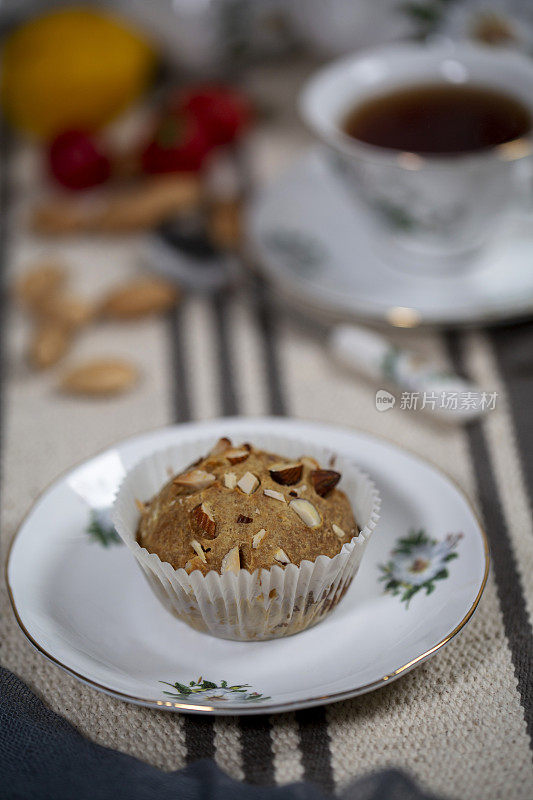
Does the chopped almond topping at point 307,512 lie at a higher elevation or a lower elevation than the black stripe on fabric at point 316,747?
higher

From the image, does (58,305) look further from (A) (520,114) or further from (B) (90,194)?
(A) (520,114)

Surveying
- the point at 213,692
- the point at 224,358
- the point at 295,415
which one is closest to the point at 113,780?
the point at 213,692

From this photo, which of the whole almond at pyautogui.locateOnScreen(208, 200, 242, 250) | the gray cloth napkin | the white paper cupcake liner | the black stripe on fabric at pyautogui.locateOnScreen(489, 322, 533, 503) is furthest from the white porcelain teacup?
the gray cloth napkin

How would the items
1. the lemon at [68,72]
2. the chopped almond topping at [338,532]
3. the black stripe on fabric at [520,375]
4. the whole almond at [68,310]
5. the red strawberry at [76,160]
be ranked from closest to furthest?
the chopped almond topping at [338,532] → the black stripe on fabric at [520,375] → the whole almond at [68,310] → the red strawberry at [76,160] → the lemon at [68,72]

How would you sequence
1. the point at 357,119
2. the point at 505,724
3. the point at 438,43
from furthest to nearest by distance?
the point at 438,43 → the point at 357,119 → the point at 505,724

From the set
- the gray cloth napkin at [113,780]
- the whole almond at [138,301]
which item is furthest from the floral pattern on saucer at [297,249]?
the gray cloth napkin at [113,780]

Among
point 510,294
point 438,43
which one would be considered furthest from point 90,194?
point 510,294

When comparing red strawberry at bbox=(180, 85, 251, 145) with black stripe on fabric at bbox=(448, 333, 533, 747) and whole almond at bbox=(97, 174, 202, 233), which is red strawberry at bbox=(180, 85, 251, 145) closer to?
whole almond at bbox=(97, 174, 202, 233)

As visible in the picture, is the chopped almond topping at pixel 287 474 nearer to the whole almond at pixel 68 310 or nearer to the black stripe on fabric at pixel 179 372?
the black stripe on fabric at pixel 179 372
